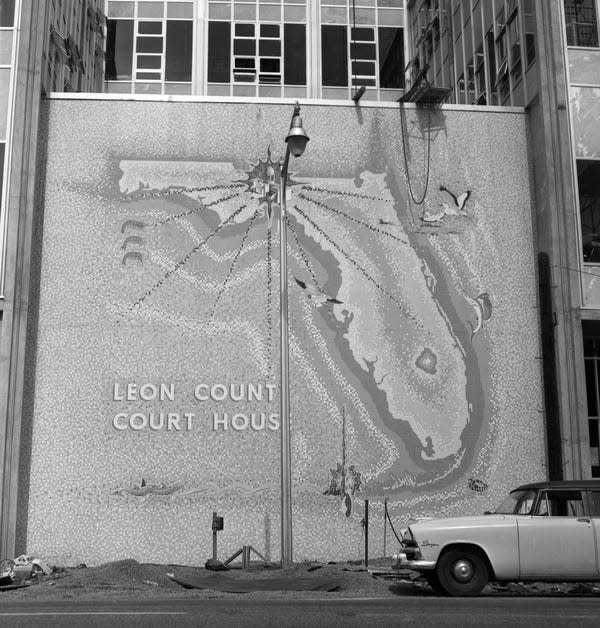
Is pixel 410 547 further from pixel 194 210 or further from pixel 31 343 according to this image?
pixel 194 210

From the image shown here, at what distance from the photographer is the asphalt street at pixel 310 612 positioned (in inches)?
382

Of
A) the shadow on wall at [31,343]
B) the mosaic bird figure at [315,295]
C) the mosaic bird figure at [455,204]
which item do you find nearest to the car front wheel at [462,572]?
the mosaic bird figure at [315,295]

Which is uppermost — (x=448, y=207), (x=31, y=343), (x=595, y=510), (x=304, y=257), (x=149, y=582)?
(x=448, y=207)

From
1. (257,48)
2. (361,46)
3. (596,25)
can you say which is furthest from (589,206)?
(257,48)

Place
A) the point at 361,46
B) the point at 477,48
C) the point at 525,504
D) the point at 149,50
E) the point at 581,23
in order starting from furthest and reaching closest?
the point at 361,46 < the point at 149,50 < the point at 477,48 < the point at 581,23 < the point at 525,504

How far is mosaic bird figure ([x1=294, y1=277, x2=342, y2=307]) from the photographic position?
21078 millimetres

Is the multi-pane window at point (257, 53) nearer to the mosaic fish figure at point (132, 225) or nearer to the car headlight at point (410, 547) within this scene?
the mosaic fish figure at point (132, 225)

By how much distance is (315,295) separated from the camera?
69.2ft

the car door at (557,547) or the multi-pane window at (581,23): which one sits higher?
the multi-pane window at (581,23)

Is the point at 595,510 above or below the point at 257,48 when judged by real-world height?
below

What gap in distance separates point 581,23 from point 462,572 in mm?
14634

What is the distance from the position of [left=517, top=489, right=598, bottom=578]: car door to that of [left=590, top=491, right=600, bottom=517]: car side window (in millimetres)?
150

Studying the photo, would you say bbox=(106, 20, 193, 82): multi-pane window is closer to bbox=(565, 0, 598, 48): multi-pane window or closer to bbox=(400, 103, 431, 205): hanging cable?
bbox=(400, 103, 431, 205): hanging cable

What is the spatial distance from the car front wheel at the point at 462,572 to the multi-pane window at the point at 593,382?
8841mm
